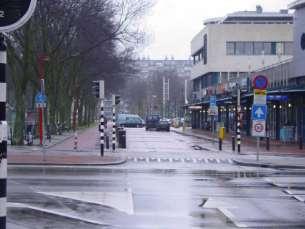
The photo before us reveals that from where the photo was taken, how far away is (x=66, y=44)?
50.7 metres

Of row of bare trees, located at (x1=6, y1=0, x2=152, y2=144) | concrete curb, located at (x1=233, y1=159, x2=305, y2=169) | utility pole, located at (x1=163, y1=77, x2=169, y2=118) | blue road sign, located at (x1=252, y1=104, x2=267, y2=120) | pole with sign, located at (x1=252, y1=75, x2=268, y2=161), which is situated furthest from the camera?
utility pole, located at (x1=163, y1=77, x2=169, y2=118)

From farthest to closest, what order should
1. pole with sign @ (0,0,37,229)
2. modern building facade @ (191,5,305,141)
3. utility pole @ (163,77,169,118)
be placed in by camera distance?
A: 1. utility pole @ (163,77,169,118)
2. modern building facade @ (191,5,305,141)
3. pole with sign @ (0,0,37,229)

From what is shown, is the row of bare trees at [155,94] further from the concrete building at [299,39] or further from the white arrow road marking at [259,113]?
the white arrow road marking at [259,113]

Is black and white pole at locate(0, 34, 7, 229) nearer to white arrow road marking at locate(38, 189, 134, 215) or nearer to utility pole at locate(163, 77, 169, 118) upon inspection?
white arrow road marking at locate(38, 189, 134, 215)

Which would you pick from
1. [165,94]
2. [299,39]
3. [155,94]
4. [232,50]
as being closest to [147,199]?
[299,39]

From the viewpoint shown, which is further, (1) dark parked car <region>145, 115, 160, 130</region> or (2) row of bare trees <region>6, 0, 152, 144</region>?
(1) dark parked car <region>145, 115, 160, 130</region>

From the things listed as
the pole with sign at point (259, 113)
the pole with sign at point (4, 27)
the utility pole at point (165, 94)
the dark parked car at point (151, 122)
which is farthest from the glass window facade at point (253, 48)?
the pole with sign at point (4, 27)

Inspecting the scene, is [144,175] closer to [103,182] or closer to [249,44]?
[103,182]

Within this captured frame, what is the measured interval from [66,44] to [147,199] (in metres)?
36.9

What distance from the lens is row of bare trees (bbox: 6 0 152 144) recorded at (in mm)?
39062

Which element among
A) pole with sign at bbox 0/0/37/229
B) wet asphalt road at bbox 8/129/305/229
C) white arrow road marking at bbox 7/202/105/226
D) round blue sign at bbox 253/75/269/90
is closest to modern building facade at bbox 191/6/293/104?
round blue sign at bbox 253/75/269/90

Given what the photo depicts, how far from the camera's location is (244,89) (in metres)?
55.3

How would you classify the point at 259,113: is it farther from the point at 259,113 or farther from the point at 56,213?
the point at 56,213

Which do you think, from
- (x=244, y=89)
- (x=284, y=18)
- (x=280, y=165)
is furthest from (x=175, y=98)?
(x=280, y=165)
